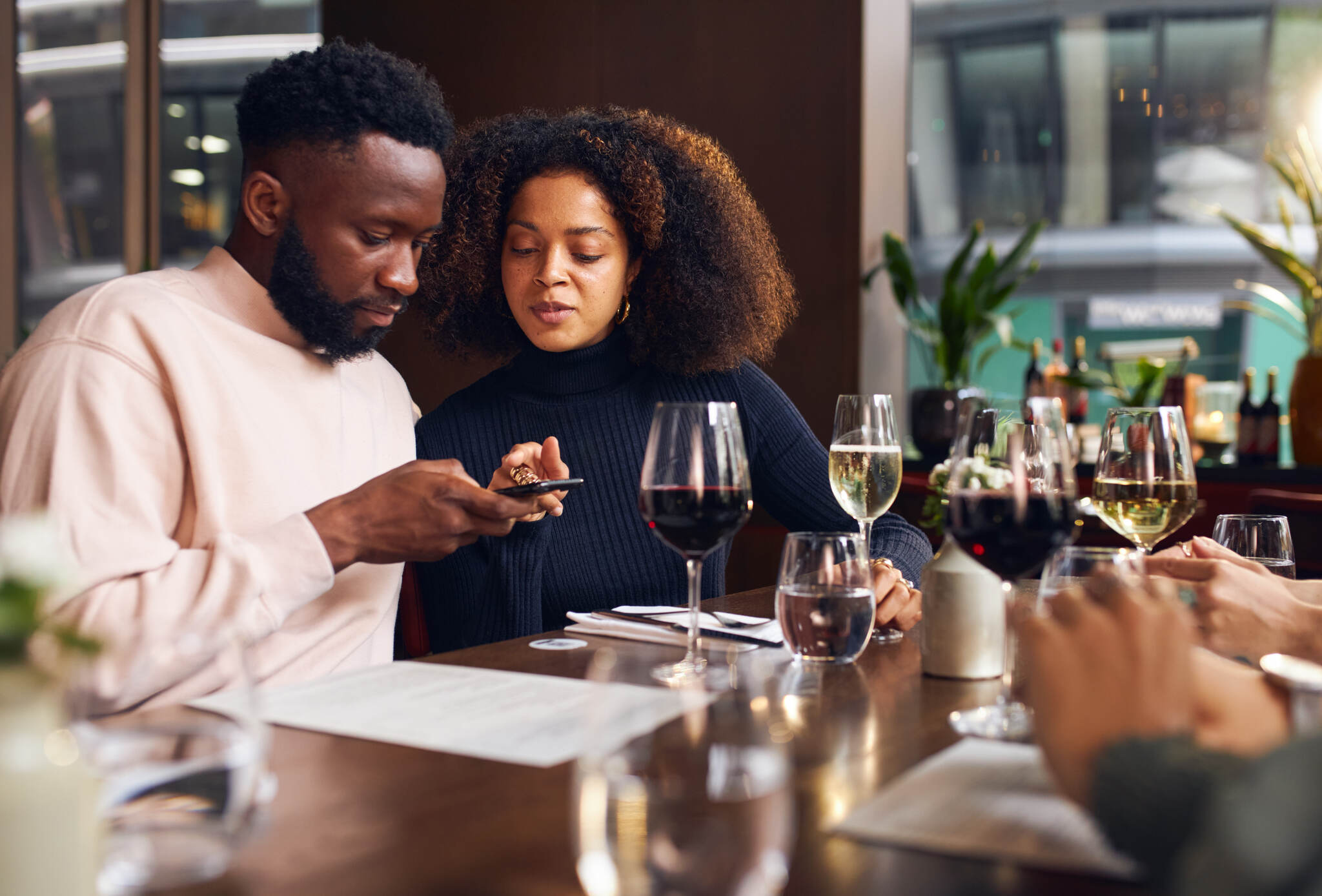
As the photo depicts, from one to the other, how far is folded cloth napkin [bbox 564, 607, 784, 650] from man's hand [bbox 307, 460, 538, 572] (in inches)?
6.8

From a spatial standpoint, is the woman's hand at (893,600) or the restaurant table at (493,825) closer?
the restaurant table at (493,825)

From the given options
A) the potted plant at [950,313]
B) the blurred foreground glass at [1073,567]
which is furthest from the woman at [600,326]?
the potted plant at [950,313]

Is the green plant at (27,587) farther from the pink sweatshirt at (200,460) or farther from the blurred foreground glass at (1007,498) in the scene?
the blurred foreground glass at (1007,498)

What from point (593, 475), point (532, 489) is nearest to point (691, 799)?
point (532, 489)

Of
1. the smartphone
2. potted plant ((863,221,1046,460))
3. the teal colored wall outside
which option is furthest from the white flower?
the teal colored wall outside

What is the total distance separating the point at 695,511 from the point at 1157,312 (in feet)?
18.5

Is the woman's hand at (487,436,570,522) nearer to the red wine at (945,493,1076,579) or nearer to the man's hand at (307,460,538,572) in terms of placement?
the man's hand at (307,460,538,572)

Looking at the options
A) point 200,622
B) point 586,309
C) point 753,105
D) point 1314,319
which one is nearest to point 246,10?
point 753,105

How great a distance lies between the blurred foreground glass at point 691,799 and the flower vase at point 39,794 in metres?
0.21

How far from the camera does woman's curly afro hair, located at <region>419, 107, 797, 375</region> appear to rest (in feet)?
6.89

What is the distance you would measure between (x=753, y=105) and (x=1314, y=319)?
1998mm

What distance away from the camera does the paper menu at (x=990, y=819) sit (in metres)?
0.60

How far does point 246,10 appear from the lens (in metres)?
5.70

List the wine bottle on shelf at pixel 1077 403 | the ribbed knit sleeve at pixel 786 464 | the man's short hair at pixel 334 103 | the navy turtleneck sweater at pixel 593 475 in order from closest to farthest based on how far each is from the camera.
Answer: the man's short hair at pixel 334 103 → the navy turtleneck sweater at pixel 593 475 → the ribbed knit sleeve at pixel 786 464 → the wine bottle on shelf at pixel 1077 403
